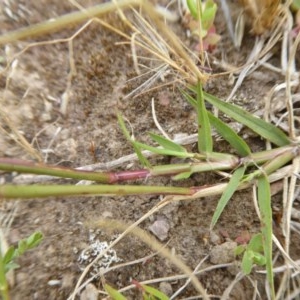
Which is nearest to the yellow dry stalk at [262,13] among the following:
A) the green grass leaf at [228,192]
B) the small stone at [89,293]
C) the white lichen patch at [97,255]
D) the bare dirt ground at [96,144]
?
the bare dirt ground at [96,144]

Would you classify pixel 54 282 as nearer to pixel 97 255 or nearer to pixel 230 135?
pixel 97 255

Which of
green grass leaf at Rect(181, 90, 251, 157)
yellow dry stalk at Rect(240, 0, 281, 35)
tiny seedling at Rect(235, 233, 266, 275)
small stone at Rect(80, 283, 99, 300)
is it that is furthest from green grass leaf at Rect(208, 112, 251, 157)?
small stone at Rect(80, 283, 99, 300)

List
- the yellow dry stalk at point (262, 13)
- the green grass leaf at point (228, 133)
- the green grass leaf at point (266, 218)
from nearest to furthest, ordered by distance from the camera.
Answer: the green grass leaf at point (266, 218)
the green grass leaf at point (228, 133)
the yellow dry stalk at point (262, 13)

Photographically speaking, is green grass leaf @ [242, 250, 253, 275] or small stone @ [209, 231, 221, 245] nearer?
green grass leaf @ [242, 250, 253, 275]

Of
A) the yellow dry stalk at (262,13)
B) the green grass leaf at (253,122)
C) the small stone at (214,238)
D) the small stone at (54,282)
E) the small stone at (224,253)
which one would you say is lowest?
the small stone at (54,282)

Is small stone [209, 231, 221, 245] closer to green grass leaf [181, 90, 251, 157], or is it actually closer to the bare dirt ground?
the bare dirt ground

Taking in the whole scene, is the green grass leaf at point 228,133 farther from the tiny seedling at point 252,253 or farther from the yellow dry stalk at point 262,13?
the yellow dry stalk at point 262,13

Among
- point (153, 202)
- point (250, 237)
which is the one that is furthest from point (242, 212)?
point (153, 202)
